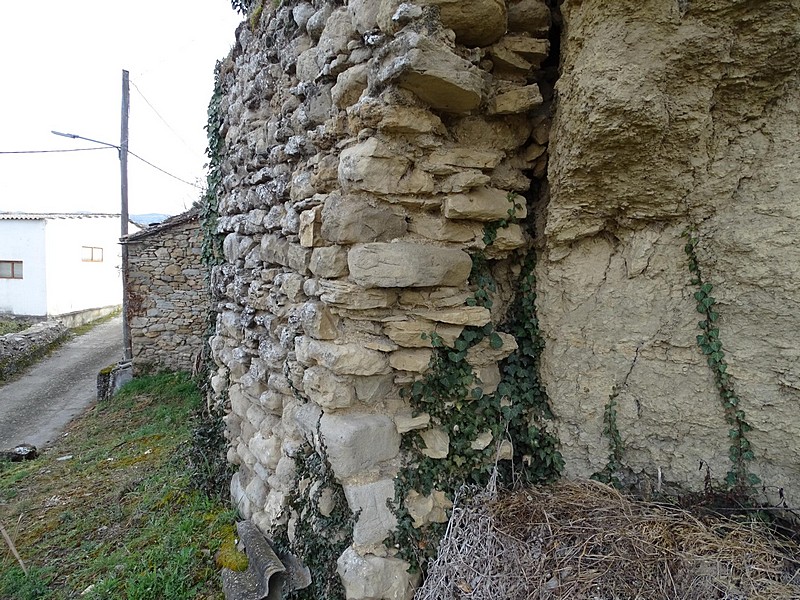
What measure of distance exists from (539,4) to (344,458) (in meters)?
2.16

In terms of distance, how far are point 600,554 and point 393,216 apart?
1587 mm

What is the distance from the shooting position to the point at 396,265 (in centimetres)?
207

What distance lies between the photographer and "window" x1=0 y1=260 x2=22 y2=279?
1594 centimetres

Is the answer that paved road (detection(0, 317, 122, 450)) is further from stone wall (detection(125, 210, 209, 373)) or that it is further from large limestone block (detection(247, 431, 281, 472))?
large limestone block (detection(247, 431, 281, 472))

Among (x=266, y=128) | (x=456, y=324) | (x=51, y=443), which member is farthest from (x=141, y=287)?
(x=456, y=324)

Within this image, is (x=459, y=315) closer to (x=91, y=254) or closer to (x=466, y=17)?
(x=466, y=17)

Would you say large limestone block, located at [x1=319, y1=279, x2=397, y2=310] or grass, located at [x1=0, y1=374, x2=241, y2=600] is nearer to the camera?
large limestone block, located at [x1=319, y1=279, x2=397, y2=310]

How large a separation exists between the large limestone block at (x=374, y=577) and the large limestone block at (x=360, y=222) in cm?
136

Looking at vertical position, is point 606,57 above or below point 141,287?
above

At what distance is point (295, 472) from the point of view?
2.46m

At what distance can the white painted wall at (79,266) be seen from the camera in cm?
1608

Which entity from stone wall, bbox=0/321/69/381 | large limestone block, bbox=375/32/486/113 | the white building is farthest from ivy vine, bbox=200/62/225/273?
the white building

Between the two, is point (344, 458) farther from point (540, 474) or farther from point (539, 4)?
point (539, 4)

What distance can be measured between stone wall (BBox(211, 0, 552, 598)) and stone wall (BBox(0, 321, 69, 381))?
1104 centimetres
